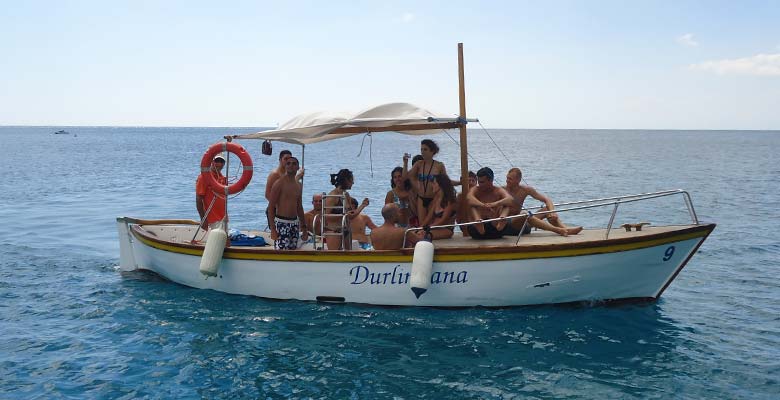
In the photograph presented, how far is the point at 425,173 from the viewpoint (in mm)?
9820

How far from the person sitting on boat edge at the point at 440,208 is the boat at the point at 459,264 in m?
0.34

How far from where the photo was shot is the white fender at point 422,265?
8914 mm

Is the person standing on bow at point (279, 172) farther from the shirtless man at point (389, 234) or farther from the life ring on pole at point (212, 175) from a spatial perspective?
the shirtless man at point (389, 234)

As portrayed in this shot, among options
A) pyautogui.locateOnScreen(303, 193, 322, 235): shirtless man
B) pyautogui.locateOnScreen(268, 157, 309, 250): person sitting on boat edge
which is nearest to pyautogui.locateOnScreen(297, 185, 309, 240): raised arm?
pyautogui.locateOnScreen(268, 157, 309, 250): person sitting on boat edge

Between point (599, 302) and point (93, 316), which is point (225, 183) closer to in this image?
point (93, 316)

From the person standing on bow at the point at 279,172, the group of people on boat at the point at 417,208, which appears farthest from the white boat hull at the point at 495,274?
the person standing on bow at the point at 279,172

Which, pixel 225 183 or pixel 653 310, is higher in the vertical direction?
pixel 225 183

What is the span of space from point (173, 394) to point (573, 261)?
18.8 ft

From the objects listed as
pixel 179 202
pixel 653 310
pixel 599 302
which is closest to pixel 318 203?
pixel 599 302

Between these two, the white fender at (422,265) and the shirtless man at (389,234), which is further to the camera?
the shirtless man at (389,234)

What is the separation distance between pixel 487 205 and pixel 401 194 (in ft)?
4.98

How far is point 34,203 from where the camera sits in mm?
26625

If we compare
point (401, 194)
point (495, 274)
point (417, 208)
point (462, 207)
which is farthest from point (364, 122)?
point (495, 274)

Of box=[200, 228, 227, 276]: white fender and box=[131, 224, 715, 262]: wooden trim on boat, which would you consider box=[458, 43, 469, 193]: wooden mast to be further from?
box=[200, 228, 227, 276]: white fender
